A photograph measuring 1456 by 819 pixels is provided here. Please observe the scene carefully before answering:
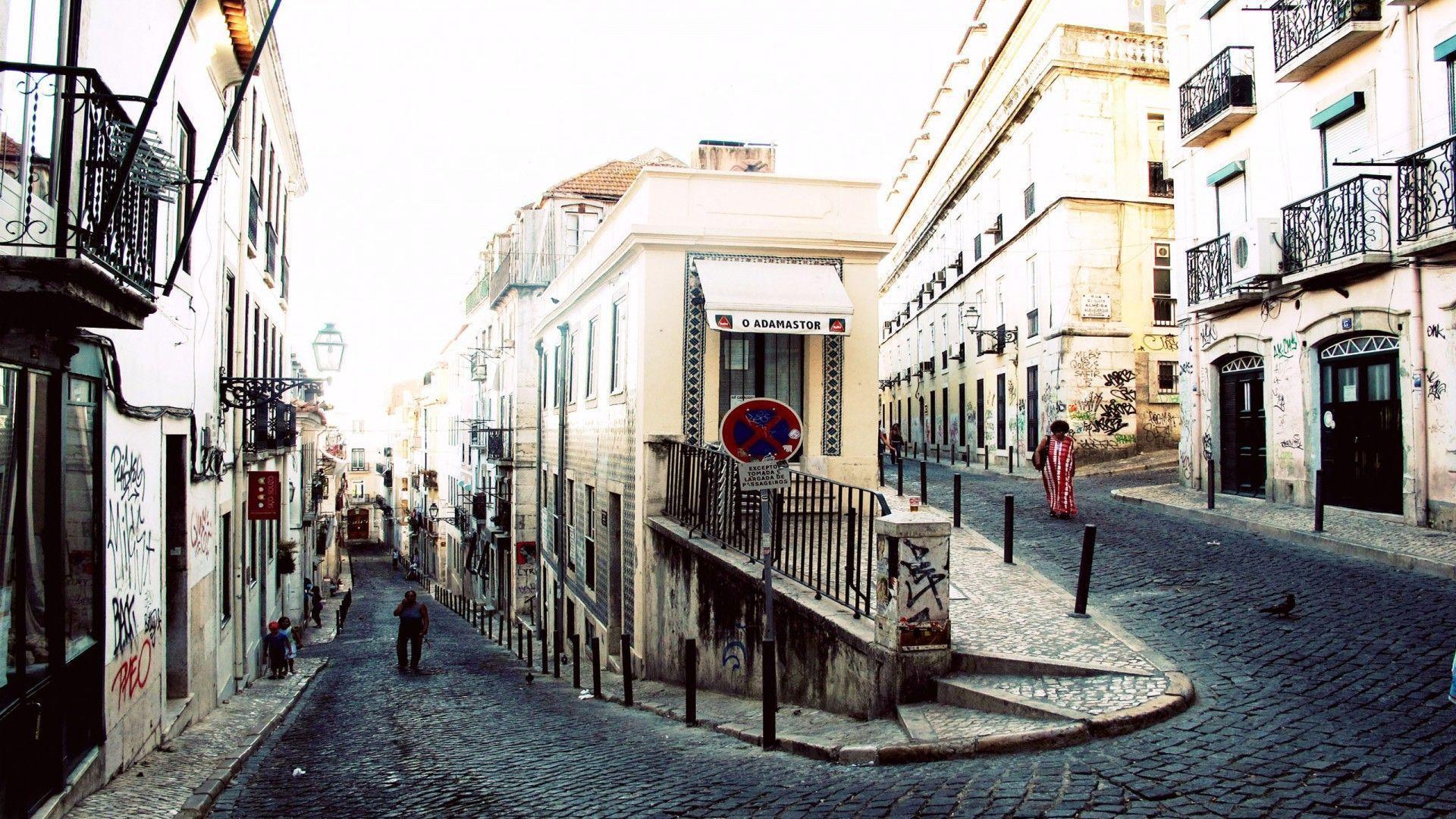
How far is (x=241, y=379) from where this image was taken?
1232 cm

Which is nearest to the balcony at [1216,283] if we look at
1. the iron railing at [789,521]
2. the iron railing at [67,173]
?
Answer: the iron railing at [789,521]

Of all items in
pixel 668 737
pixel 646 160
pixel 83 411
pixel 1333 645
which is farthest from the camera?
pixel 646 160

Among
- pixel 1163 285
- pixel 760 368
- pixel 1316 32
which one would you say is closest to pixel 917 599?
pixel 760 368

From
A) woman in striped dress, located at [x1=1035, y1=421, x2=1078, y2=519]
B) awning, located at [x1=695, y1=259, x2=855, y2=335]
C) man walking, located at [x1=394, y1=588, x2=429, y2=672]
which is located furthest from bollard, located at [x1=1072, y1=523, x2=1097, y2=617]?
man walking, located at [x1=394, y1=588, x2=429, y2=672]

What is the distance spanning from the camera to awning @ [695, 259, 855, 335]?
1284cm

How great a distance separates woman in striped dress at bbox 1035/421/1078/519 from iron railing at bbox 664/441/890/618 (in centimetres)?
300

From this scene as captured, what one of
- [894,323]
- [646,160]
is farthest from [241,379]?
[894,323]

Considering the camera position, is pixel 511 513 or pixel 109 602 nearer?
pixel 109 602

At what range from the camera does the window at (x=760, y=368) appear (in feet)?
Result: 45.8

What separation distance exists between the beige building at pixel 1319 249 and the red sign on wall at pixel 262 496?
1449cm

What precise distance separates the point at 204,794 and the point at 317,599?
2572 cm

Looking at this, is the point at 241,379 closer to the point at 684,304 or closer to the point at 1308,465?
the point at 684,304

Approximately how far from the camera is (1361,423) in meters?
14.3

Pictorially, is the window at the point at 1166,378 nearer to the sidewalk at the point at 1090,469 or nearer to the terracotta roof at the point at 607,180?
the sidewalk at the point at 1090,469
